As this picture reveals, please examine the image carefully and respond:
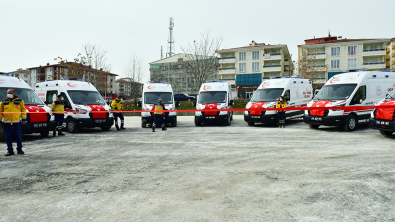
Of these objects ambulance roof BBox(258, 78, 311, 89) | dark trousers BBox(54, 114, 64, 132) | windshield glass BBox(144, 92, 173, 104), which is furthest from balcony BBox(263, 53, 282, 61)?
dark trousers BBox(54, 114, 64, 132)

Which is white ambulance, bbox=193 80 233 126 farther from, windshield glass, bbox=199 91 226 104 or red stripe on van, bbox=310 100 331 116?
red stripe on van, bbox=310 100 331 116

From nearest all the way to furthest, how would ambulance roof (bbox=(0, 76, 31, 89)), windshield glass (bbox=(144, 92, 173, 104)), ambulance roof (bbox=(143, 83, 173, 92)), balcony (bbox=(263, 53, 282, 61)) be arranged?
1. ambulance roof (bbox=(0, 76, 31, 89))
2. windshield glass (bbox=(144, 92, 173, 104))
3. ambulance roof (bbox=(143, 83, 173, 92))
4. balcony (bbox=(263, 53, 282, 61))

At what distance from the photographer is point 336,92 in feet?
43.1

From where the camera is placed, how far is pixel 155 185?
200 inches

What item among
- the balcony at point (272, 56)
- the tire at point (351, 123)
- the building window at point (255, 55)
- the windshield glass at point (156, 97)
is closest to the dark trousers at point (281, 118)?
the tire at point (351, 123)

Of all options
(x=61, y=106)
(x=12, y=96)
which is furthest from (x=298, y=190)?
(x=61, y=106)

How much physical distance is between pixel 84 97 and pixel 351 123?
11766mm

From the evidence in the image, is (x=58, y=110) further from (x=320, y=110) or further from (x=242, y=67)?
(x=242, y=67)

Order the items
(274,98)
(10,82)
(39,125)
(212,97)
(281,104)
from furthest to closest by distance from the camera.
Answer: (212,97) → (274,98) → (281,104) → (10,82) → (39,125)

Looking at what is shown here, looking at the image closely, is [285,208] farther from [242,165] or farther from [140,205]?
[242,165]

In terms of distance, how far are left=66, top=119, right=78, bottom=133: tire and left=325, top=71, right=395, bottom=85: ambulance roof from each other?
38.0ft

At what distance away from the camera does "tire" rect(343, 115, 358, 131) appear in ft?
40.8

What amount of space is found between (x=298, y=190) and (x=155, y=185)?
89.7 inches

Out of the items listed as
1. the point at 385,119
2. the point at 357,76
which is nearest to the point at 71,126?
the point at 385,119
